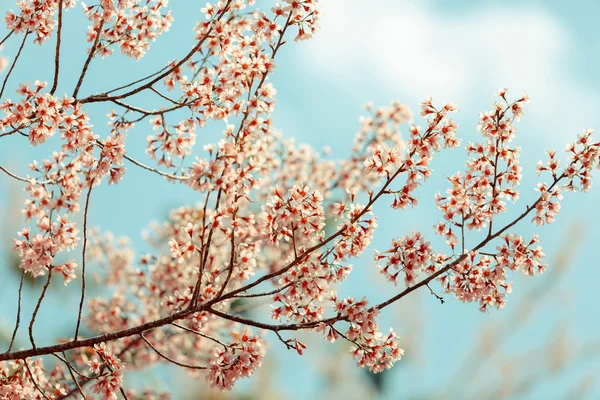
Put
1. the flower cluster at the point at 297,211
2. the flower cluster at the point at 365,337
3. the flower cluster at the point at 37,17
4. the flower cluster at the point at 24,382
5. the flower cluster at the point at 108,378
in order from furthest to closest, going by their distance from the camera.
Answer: the flower cluster at the point at 37,17
the flower cluster at the point at 24,382
the flower cluster at the point at 108,378
the flower cluster at the point at 365,337
the flower cluster at the point at 297,211

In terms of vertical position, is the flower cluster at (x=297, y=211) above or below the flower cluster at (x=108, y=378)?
above

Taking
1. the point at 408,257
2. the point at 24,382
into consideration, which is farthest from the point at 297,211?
the point at 24,382

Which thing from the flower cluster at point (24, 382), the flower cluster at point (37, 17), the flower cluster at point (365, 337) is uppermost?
the flower cluster at point (37, 17)

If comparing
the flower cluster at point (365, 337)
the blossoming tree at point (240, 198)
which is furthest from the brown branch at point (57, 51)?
the flower cluster at point (365, 337)

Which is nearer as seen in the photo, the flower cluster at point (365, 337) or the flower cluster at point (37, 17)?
the flower cluster at point (365, 337)

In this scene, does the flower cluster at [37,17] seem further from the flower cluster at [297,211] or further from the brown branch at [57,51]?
the flower cluster at [297,211]

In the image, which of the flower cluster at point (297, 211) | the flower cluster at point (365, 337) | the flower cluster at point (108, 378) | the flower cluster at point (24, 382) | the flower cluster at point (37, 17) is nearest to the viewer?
the flower cluster at point (297, 211)

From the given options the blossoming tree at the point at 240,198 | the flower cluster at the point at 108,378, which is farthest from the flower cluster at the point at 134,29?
the flower cluster at the point at 108,378

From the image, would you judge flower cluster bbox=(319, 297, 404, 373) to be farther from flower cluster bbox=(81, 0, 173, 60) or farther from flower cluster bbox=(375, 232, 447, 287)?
flower cluster bbox=(81, 0, 173, 60)

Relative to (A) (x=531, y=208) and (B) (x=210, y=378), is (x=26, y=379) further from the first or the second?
(A) (x=531, y=208)

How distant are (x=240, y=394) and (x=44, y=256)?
538cm

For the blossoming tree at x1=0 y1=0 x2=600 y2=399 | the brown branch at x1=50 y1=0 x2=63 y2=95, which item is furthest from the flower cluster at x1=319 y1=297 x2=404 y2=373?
the brown branch at x1=50 y1=0 x2=63 y2=95

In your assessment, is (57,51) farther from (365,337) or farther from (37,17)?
(365,337)

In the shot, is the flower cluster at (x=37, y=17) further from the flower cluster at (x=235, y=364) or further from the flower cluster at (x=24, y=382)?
the flower cluster at (x=235, y=364)
